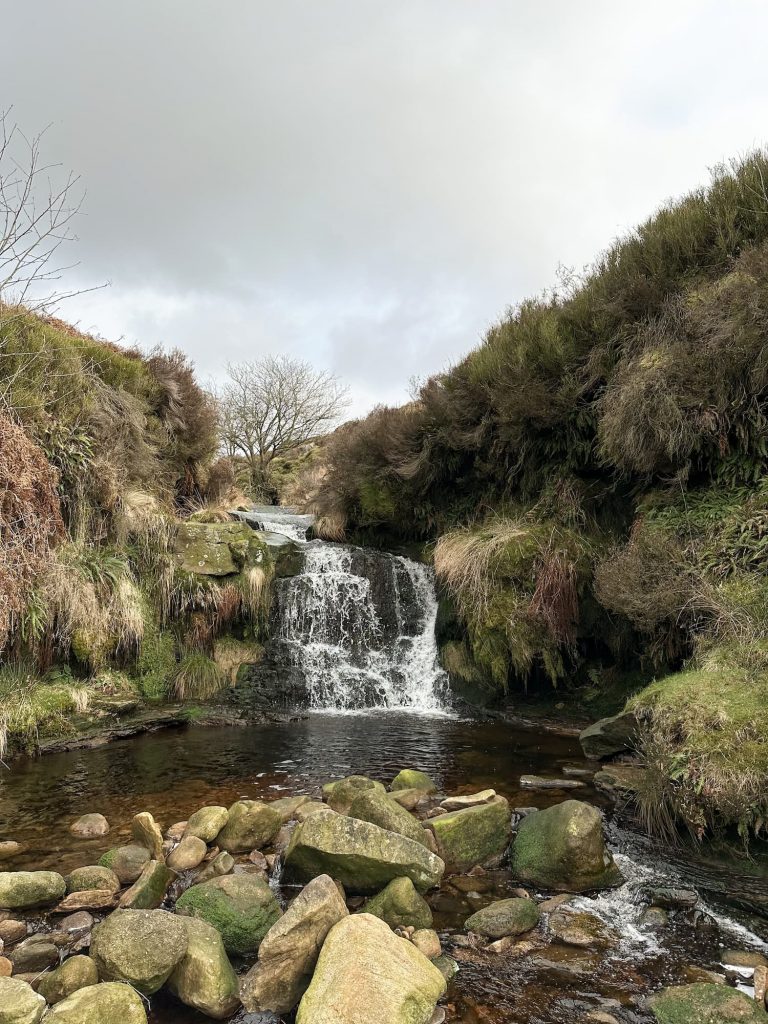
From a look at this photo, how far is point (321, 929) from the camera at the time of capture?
2.75 metres

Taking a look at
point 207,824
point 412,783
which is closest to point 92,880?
point 207,824

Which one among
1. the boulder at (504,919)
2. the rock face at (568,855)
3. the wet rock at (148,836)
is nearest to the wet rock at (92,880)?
the wet rock at (148,836)

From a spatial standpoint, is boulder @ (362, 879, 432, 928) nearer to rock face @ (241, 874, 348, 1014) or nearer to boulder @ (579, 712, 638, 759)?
rock face @ (241, 874, 348, 1014)

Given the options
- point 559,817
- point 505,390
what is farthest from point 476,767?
point 505,390

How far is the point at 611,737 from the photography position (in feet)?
17.2

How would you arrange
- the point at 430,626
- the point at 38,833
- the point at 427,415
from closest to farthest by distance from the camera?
the point at 38,833 < the point at 430,626 < the point at 427,415

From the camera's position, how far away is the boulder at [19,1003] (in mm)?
2227

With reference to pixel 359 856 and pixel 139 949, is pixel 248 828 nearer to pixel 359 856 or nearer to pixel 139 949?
pixel 359 856

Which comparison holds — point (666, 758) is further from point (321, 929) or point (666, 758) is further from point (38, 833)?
point (38, 833)

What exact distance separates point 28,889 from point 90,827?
1.01 metres

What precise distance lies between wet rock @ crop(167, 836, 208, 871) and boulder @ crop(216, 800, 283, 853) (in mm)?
157

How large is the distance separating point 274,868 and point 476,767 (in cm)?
244

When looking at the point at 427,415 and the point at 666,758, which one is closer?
the point at 666,758

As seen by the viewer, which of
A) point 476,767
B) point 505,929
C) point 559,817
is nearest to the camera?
point 505,929
